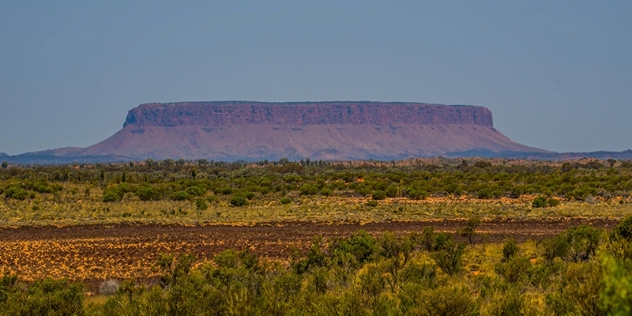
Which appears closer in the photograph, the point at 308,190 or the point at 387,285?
the point at 387,285

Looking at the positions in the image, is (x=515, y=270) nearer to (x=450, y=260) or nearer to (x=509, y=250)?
(x=450, y=260)

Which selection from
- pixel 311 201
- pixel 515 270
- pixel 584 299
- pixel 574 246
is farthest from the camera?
pixel 311 201

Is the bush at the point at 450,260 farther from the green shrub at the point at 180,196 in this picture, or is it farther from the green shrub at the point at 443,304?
the green shrub at the point at 180,196

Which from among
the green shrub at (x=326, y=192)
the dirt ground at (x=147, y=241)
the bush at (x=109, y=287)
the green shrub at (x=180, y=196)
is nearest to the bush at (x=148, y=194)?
the green shrub at (x=180, y=196)

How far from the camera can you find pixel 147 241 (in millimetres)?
27953

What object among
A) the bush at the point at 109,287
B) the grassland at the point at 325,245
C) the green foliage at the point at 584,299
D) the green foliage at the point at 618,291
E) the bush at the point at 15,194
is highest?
the green foliage at the point at 618,291

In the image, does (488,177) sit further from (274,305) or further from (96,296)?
(274,305)

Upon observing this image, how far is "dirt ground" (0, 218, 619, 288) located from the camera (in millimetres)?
22609

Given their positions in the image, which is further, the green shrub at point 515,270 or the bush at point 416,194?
the bush at point 416,194

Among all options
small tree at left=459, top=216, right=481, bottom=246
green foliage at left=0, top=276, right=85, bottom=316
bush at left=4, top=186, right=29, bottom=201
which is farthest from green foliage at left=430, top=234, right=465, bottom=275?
bush at left=4, top=186, right=29, bottom=201

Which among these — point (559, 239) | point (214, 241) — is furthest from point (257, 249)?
point (559, 239)

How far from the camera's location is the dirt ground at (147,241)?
22609mm

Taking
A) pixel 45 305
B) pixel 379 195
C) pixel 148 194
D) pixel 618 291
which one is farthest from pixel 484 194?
pixel 618 291

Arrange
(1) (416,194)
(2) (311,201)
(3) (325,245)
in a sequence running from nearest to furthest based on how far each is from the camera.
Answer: (3) (325,245), (2) (311,201), (1) (416,194)
